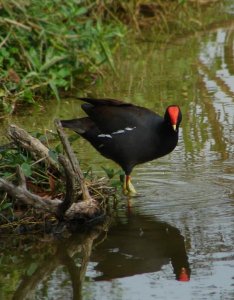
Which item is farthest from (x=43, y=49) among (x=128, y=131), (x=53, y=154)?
(x=53, y=154)

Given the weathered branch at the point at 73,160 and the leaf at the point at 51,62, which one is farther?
the leaf at the point at 51,62

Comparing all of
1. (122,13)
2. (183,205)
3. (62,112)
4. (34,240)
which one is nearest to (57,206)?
(34,240)

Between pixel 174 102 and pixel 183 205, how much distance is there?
2899 mm

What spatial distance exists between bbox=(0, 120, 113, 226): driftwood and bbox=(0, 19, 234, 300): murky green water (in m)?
0.17

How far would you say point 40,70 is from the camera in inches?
377

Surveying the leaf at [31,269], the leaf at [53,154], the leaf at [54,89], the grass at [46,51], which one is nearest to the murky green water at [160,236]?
the leaf at [31,269]

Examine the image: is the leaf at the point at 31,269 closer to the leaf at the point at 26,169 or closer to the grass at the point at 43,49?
the leaf at the point at 26,169

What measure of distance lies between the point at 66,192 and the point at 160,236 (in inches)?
27.6

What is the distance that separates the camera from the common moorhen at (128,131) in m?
7.21

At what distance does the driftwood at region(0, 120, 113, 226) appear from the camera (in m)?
6.11

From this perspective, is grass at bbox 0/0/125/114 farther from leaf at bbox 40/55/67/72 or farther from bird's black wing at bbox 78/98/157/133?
bird's black wing at bbox 78/98/157/133

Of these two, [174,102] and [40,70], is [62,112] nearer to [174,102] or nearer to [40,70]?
[40,70]

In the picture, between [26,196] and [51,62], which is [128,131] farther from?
[51,62]

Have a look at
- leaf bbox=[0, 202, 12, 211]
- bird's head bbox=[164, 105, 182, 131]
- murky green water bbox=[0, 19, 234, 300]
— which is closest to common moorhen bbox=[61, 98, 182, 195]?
bird's head bbox=[164, 105, 182, 131]
